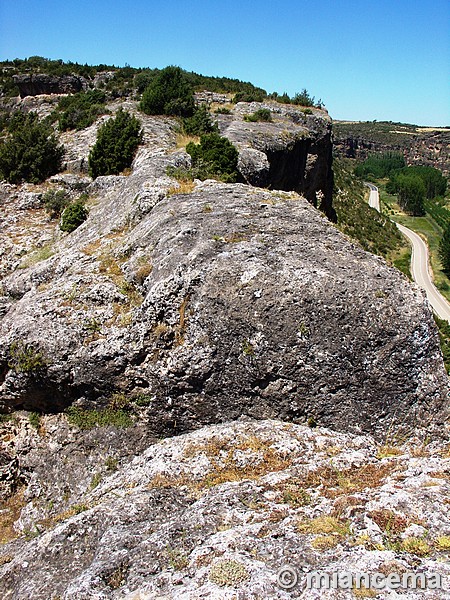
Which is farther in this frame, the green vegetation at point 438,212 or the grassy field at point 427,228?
the green vegetation at point 438,212

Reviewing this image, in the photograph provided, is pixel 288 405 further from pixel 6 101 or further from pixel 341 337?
pixel 6 101

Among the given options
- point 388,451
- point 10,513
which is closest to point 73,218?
point 10,513

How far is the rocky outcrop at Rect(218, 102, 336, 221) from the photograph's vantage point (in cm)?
2345

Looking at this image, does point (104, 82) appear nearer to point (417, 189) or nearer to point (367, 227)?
point (367, 227)

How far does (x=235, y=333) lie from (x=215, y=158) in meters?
12.6

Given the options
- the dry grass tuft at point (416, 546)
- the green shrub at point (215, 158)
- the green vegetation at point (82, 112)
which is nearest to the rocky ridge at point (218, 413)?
the dry grass tuft at point (416, 546)

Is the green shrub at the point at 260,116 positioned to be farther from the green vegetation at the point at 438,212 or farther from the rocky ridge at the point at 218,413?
the green vegetation at the point at 438,212

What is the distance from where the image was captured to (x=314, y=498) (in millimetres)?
6691

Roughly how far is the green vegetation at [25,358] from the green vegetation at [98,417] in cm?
130

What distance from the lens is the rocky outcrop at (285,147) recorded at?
76.9ft

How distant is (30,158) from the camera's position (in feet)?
84.1

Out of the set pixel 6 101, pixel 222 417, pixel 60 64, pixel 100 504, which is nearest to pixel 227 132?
pixel 222 417

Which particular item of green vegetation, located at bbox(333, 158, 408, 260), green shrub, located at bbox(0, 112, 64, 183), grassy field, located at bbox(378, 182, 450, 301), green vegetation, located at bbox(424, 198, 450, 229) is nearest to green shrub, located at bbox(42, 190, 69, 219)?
green shrub, located at bbox(0, 112, 64, 183)

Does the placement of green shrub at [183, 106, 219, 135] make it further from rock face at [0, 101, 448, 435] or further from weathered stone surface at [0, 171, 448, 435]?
weathered stone surface at [0, 171, 448, 435]
